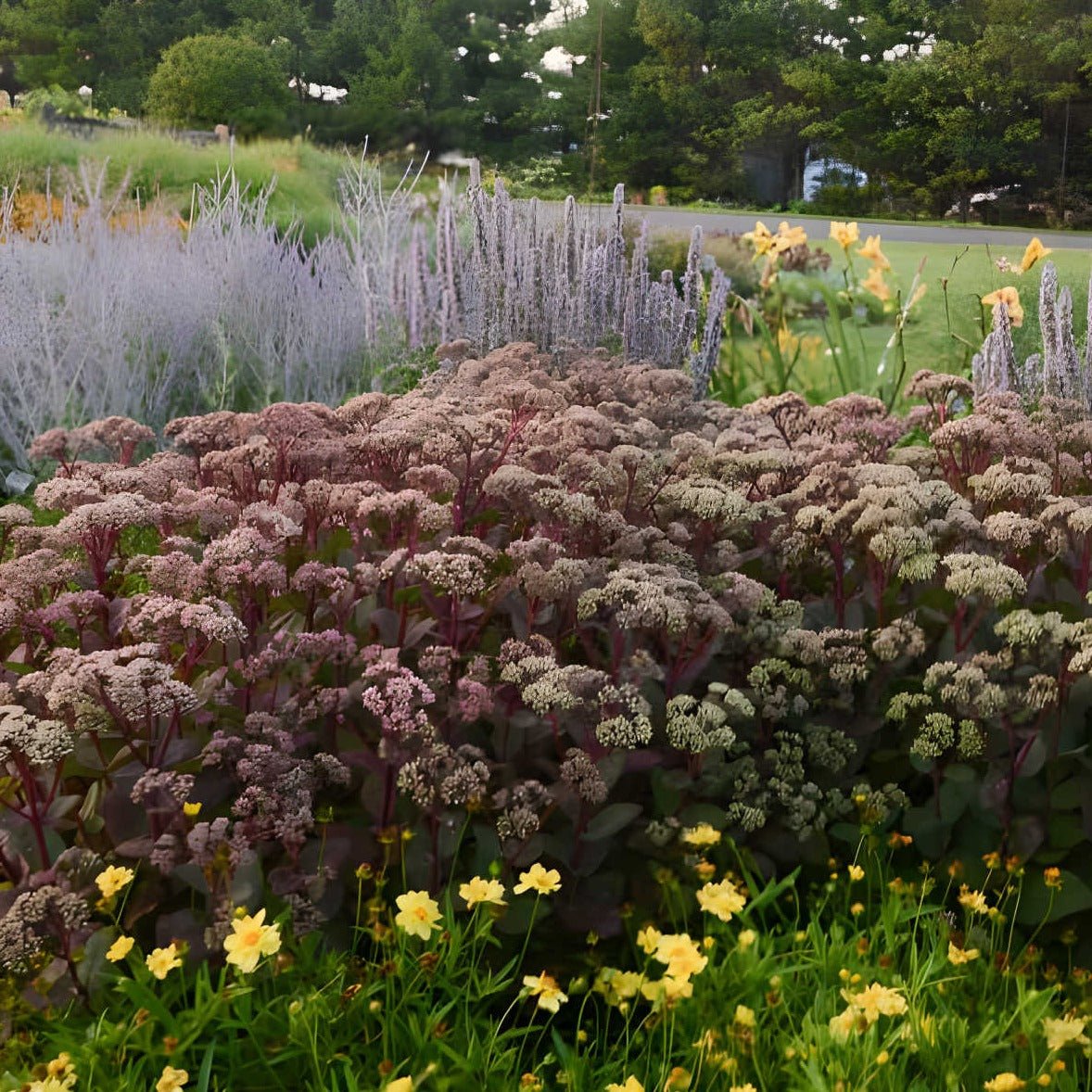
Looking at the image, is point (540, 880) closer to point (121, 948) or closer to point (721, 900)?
point (721, 900)

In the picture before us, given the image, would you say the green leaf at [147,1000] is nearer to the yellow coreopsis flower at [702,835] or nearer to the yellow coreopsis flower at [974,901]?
the yellow coreopsis flower at [702,835]

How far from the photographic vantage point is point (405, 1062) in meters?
1.78

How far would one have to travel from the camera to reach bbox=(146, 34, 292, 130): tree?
23.0 m

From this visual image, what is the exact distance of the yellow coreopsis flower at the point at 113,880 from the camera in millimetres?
1846

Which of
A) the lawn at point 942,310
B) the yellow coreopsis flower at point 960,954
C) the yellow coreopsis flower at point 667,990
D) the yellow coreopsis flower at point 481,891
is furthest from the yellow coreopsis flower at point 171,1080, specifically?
the lawn at point 942,310

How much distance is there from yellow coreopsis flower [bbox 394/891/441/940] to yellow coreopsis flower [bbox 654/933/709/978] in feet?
1.20

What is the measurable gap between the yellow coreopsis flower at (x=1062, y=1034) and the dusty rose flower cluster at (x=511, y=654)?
0.55 meters

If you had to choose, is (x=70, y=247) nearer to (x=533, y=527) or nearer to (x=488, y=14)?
(x=533, y=527)

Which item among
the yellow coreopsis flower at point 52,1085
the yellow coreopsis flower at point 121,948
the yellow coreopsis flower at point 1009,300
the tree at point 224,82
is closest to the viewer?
the yellow coreopsis flower at point 52,1085

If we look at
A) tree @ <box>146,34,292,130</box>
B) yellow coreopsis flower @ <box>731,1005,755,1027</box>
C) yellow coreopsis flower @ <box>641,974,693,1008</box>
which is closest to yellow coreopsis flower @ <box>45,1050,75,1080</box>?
yellow coreopsis flower @ <box>641,974,693,1008</box>

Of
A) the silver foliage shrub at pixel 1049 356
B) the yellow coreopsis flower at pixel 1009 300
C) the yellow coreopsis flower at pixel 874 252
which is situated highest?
the yellow coreopsis flower at pixel 874 252

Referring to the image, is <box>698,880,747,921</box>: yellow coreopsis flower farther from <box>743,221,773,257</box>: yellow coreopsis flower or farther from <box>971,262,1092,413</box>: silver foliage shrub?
<box>743,221,773,257</box>: yellow coreopsis flower

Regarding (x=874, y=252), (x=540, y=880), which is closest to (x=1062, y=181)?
(x=874, y=252)

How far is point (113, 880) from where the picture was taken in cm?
187
